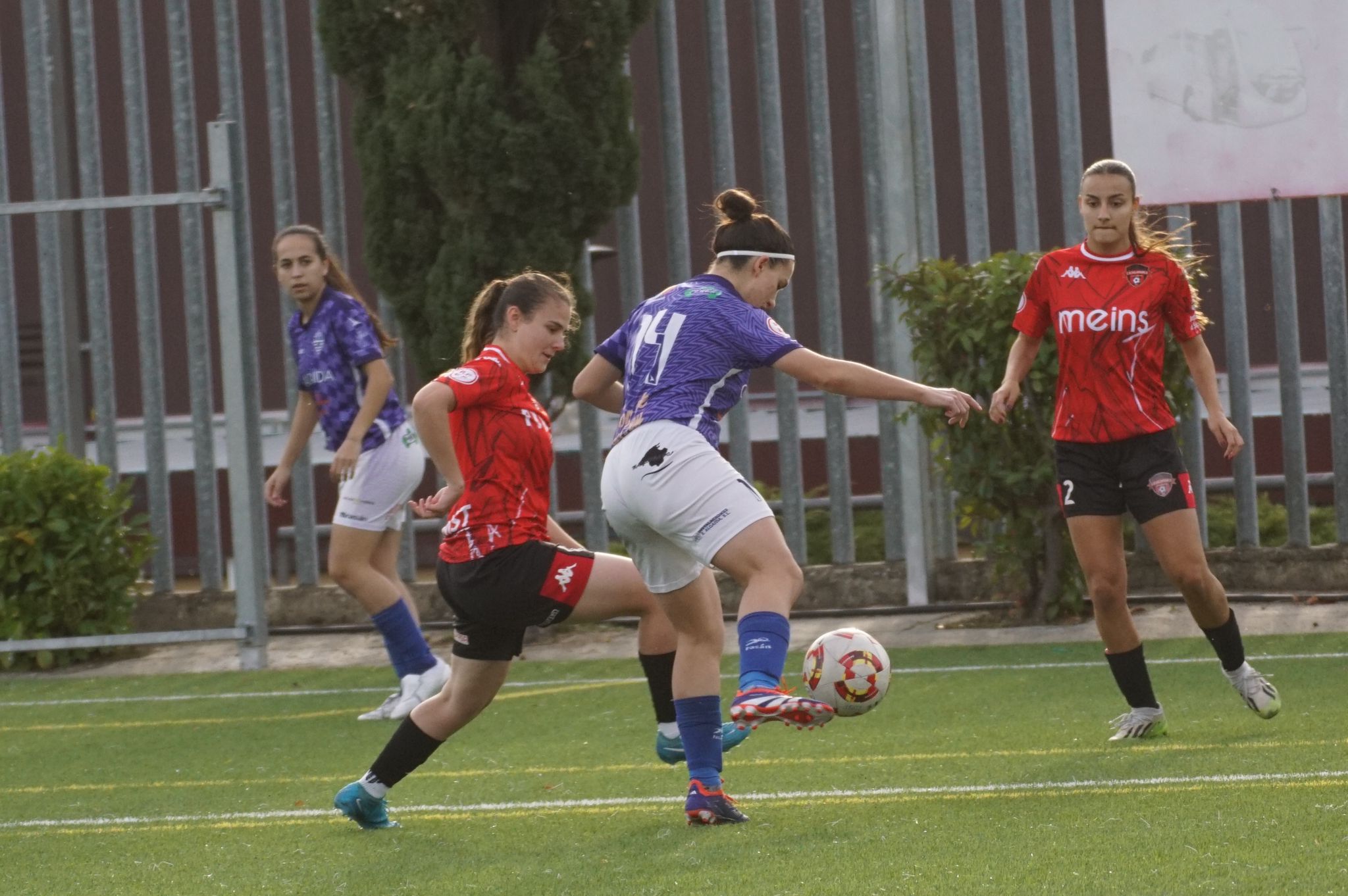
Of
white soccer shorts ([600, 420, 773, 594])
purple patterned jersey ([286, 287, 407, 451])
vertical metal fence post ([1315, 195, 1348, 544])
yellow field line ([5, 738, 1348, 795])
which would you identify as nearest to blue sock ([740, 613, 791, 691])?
Result: white soccer shorts ([600, 420, 773, 594])

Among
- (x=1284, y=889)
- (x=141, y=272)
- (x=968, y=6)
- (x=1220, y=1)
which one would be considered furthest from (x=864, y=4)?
(x=1284, y=889)

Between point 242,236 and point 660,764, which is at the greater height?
point 242,236

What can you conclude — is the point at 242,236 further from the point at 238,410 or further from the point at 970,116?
the point at 970,116

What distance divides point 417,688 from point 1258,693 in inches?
130

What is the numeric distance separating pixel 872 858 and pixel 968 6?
269 inches

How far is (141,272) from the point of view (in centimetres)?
1060

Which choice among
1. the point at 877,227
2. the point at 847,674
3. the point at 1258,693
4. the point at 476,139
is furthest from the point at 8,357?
the point at 1258,693

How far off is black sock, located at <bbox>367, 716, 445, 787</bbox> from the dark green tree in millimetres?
4575

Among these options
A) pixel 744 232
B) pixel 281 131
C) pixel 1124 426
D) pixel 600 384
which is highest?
pixel 281 131

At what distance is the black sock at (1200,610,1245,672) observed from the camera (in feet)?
19.7

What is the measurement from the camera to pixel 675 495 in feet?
15.3

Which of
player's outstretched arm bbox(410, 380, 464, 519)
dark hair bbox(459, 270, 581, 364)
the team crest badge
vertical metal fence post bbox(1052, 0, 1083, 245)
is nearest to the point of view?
player's outstretched arm bbox(410, 380, 464, 519)

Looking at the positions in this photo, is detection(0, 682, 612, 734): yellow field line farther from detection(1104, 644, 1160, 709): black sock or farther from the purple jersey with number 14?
the purple jersey with number 14

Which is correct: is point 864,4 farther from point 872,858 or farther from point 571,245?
point 872,858
